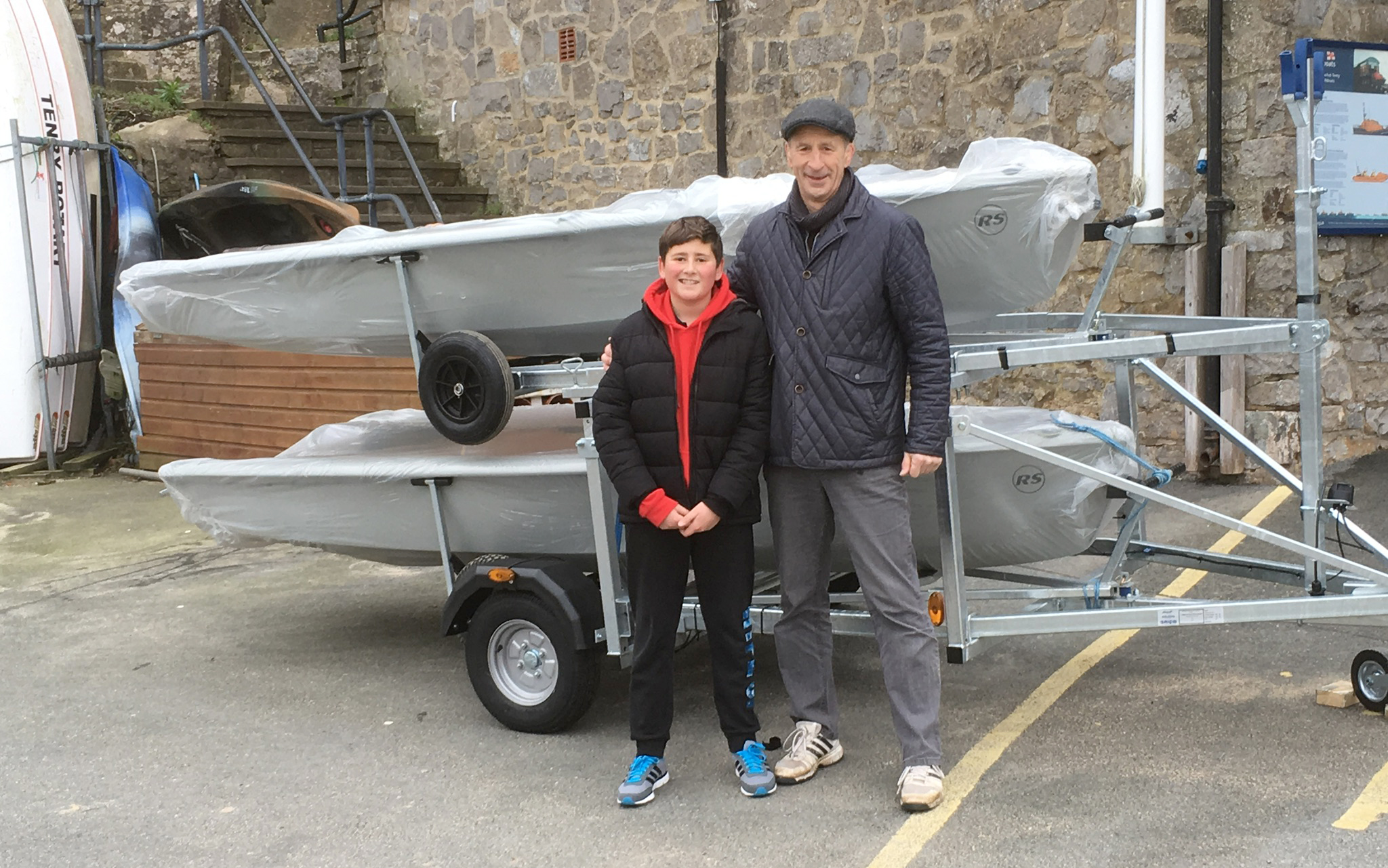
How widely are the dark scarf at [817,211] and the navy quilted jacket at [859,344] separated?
0.02 metres

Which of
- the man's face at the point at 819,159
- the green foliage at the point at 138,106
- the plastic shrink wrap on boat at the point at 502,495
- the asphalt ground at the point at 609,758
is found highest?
the green foliage at the point at 138,106

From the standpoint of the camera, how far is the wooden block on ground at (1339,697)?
410 cm

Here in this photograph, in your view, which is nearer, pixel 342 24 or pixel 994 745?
pixel 994 745

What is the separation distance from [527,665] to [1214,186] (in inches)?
193

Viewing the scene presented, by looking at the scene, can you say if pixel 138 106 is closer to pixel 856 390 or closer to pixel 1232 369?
pixel 1232 369

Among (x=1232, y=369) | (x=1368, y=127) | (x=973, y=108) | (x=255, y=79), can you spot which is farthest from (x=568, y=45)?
(x=1368, y=127)

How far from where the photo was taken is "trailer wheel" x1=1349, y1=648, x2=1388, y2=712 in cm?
396

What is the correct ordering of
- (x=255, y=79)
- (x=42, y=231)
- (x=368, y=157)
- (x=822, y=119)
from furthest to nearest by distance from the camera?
1. (x=255, y=79)
2. (x=368, y=157)
3. (x=42, y=231)
4. (x=822, y=119)

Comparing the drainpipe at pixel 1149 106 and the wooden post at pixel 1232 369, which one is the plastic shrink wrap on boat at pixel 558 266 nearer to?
the drainpipe at pixel 1149 106

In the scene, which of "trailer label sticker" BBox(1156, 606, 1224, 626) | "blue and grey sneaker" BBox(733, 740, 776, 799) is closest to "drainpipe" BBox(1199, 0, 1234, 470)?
"trailer label sticker" BBox(1156, 606, 1224, 626)

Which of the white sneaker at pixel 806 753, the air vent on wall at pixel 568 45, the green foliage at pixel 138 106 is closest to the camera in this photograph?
the white sneaker at pixel 806 753

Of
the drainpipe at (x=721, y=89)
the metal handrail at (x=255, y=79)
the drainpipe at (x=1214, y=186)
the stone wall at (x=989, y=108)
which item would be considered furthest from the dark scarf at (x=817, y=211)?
the metal handrail at (x=255, y=79)

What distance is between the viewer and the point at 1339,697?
4098 mm

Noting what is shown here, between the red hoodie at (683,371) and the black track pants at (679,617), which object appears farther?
the black track pants at (679,617)
